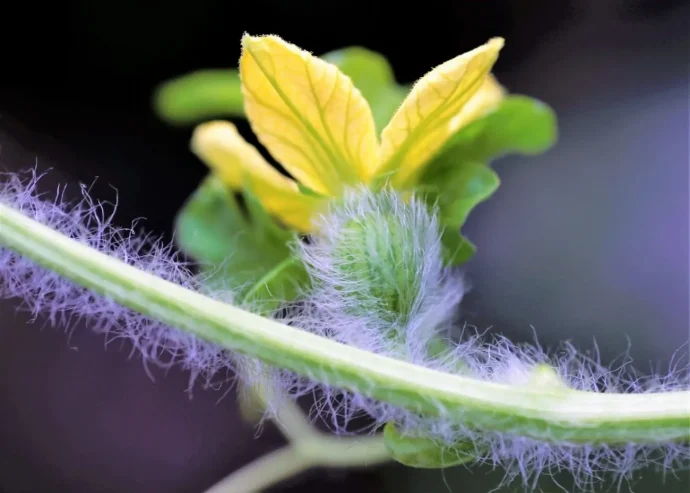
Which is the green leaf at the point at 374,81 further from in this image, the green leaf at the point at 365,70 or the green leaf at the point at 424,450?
the green leaf at the point at 424,450

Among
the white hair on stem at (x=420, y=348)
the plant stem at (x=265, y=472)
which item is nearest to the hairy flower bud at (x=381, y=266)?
the white hair on stem at (x=420, y=348)

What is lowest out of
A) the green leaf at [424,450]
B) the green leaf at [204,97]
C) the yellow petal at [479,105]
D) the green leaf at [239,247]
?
the green leaf at [424,450]

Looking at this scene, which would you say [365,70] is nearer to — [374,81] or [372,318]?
[374,81]

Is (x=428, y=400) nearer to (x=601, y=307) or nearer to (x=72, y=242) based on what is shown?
(x=72, y=242)

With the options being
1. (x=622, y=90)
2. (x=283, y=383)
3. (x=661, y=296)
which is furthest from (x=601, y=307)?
(x=283, y=383)

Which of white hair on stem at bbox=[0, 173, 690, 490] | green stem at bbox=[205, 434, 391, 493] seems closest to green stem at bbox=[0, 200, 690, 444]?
white hair on stem at bbox=[0, 173, 690, 490]
